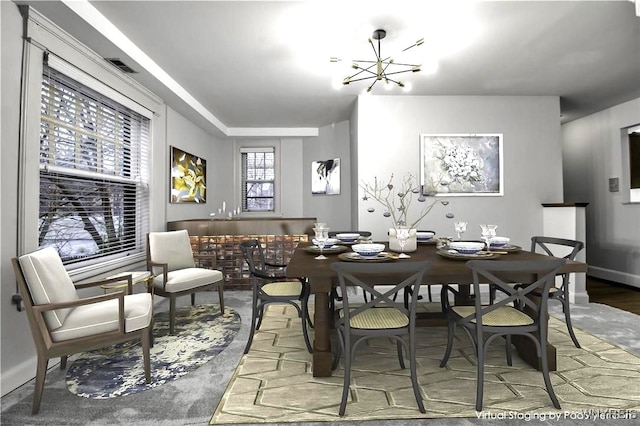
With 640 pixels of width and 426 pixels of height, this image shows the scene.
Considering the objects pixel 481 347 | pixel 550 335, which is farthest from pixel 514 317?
pixel 550 335

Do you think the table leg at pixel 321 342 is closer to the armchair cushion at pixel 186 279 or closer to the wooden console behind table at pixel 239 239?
the armchair cushion at pixel 186 279

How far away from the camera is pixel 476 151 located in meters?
4.36

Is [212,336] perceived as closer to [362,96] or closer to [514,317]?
[514,317]

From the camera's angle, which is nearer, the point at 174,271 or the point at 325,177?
the point at 174,271

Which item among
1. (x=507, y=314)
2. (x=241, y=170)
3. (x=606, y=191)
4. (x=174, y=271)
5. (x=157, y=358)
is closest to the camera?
(x=507, y=314)

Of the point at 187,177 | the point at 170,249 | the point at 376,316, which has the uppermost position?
the point at 187,177

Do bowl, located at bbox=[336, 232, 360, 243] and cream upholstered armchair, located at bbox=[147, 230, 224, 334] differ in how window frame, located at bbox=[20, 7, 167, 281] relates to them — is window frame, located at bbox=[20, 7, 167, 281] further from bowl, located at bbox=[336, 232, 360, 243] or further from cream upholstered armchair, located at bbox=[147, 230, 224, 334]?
bowl, located at bbox=[336, 232, 360, 243]

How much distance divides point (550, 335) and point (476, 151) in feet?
8.12

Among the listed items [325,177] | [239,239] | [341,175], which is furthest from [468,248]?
[325,177]

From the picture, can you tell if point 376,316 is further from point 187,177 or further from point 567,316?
point 187,177

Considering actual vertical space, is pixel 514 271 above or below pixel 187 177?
below

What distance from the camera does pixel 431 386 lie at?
199cm

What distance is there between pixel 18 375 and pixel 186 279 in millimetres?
1263

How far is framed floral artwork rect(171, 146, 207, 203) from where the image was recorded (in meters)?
4.46
